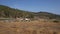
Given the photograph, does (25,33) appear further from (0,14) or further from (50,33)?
(0,14)

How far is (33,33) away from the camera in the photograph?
464 inches

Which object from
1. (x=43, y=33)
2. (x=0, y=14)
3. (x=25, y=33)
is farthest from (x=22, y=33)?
(x=0, y=14)

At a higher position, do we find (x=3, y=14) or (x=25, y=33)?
(x=25, y=33)

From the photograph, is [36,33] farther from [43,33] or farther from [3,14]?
[3,14]

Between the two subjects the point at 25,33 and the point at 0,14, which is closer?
the point at 25,33

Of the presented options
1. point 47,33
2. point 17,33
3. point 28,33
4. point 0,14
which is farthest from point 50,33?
point 0,14

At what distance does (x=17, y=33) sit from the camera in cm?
1197

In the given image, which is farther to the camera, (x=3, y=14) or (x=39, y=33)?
(x=3, y=14)

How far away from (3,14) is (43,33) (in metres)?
65.9

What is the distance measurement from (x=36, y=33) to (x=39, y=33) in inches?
11.5

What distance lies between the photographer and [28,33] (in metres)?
12.1

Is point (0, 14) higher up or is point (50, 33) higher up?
point (50, 33)

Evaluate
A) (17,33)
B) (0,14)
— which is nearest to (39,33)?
(17,33)

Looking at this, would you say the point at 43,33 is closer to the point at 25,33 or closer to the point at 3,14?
the point at 25,33
